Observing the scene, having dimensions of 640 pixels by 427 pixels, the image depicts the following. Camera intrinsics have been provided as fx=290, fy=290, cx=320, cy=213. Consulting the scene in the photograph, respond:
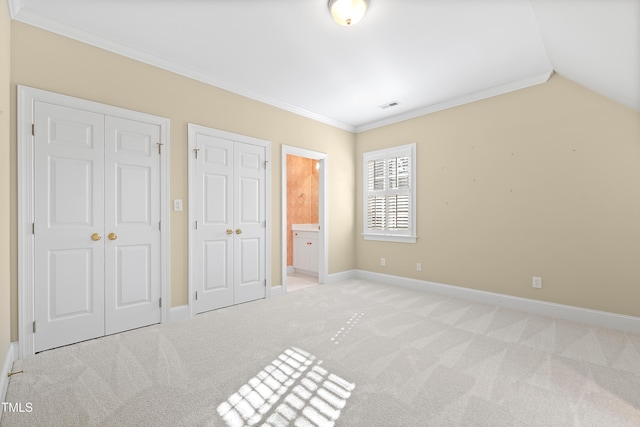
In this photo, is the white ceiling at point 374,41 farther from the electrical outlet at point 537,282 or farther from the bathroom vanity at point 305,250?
the bathroom vanity at point 305,250

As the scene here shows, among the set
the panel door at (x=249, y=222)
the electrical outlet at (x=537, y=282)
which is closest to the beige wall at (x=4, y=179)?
the panel door at (x=249, y=222)

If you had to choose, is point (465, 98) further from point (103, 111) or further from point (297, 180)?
point (103, 111)

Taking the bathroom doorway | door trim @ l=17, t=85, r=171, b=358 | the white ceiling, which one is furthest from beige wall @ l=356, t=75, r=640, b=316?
door trim @ l=17, t=85, r=171, b=358

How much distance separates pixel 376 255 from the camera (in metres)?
5.11

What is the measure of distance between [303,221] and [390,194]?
2.26 meters

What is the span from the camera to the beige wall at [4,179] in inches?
76.3

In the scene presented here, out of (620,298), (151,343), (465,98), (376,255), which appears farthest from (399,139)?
(151,343)

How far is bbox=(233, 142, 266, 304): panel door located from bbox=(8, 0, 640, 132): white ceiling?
0.90m

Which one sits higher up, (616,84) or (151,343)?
(616,84)

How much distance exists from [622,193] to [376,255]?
314 centimetres

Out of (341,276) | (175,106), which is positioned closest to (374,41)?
(175,106)

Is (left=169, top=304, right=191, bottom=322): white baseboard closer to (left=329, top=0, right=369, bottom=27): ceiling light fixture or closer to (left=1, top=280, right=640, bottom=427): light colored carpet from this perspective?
(left=1, top=280, right=640, bottom=427): light colored carpet

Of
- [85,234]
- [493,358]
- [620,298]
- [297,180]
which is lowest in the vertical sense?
[493,358]

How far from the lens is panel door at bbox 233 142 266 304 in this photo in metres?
3.76
